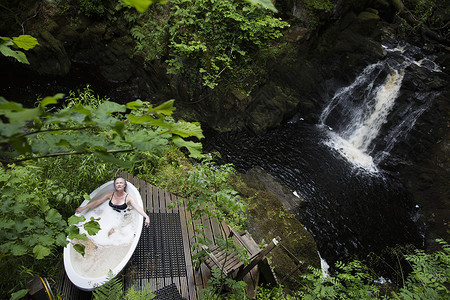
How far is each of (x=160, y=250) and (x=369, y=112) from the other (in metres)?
9.97

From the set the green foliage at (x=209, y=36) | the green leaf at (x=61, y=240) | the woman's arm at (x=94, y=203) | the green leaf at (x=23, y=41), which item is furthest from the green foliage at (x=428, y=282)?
the green foliage at (x=209, y=36)

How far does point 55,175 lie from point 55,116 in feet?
14.0

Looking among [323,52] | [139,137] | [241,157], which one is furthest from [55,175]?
[323,52]

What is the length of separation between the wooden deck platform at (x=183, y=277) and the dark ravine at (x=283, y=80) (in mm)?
4103

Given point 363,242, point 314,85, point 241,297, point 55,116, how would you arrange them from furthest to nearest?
1. point 314,85
2. point 363,242
3. point 241,297
4. point 55,116

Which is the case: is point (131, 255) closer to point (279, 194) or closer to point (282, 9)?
point (279, 194)

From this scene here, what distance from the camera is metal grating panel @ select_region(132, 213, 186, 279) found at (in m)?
3.93

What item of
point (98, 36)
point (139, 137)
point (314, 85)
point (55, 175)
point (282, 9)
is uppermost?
point (282, 9)

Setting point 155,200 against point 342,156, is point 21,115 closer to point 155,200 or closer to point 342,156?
point 155,200

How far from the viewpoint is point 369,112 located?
34.7 feet

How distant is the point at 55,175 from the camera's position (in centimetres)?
456

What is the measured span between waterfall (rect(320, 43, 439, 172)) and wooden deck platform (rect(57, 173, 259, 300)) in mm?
7159

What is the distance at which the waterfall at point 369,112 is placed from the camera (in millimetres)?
9898

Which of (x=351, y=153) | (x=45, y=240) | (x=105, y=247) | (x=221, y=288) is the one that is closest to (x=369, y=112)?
(x=351, y=153)
